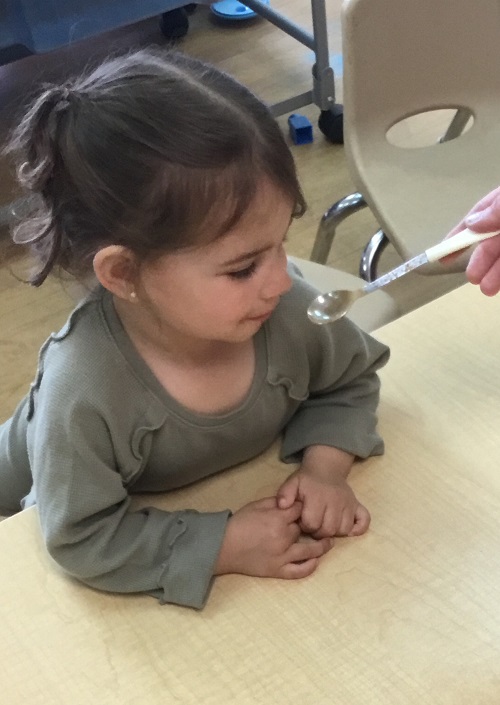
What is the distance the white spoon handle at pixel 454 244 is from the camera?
2.34 ft

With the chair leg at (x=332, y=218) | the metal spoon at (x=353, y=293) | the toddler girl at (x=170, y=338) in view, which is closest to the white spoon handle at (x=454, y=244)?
the metal spoon at (x=353, y=293)

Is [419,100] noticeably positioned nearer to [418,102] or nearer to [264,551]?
[418,102]

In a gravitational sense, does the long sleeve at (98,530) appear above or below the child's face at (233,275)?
below

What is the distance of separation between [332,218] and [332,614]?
979mm

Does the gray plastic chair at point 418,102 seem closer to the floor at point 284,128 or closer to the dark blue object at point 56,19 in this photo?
the floor at point 284,128

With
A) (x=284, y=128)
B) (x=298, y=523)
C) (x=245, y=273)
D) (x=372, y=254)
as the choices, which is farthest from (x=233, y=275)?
(x=284, y=128)

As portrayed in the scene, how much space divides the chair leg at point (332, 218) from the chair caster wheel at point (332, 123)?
81 centimetres

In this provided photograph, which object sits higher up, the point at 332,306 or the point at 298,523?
the point at 332,306

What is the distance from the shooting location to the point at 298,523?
686 millimetres

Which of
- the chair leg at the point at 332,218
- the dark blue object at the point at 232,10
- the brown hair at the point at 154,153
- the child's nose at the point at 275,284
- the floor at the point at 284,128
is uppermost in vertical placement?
the brown hair at the point at 154,153

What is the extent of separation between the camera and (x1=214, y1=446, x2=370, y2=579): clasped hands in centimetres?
65

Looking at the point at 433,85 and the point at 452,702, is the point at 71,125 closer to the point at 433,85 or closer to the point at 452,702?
the point at 452,702

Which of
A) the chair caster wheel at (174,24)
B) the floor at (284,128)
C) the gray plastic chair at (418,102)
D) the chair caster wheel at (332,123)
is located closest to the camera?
the gray plastic chair at (418,102)

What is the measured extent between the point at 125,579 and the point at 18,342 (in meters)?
1.26
